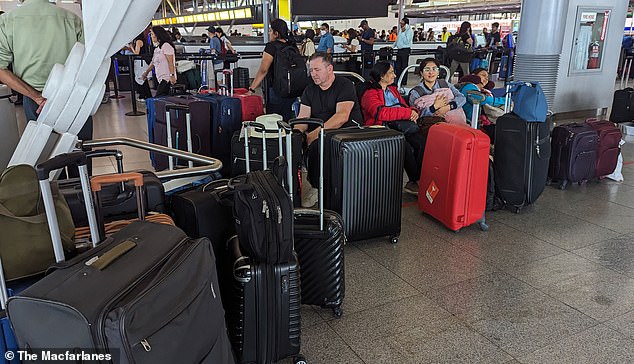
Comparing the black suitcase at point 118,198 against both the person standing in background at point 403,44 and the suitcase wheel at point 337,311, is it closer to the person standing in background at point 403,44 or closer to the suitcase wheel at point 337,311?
the suitcase wheel at point 337,311

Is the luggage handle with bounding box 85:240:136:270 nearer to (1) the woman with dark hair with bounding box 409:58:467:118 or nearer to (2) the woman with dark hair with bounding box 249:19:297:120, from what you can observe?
(1) the woman with dark hair with bounding box 409:58:467:118

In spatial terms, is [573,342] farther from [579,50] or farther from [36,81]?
[579,50]

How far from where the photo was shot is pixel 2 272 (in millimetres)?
1527

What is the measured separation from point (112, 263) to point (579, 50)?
26.5 ft

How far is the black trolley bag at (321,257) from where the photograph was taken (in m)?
2.49

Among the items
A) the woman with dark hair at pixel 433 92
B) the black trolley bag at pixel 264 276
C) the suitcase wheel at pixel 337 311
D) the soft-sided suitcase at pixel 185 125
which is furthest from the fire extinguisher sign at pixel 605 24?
the black trolley bag at pixel 264 276

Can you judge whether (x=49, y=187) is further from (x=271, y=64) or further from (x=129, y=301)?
(x=271, y=64)

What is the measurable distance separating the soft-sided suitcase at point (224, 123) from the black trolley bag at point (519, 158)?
2.27 m

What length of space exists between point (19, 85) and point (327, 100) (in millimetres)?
2121

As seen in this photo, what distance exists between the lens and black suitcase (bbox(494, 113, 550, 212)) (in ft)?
12.8

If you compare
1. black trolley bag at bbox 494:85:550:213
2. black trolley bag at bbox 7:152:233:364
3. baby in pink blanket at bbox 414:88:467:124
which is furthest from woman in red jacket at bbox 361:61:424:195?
black trolley bag at bbox 7:152:233:364

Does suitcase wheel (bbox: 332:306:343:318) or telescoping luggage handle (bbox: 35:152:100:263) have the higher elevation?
telescoping luggage handle (bbox: 35:152:100:263)

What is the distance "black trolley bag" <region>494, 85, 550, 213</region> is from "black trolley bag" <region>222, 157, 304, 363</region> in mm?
2433

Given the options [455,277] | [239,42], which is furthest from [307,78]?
[239,42]
